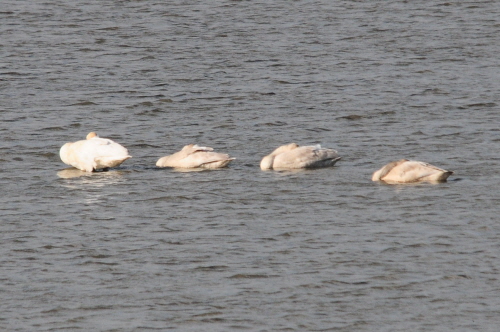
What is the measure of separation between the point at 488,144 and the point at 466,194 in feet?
9.27

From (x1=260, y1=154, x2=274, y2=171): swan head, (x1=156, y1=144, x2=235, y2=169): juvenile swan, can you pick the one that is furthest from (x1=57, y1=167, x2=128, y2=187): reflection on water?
(x1=260, y1=154, x2=274, y2=171): swan head

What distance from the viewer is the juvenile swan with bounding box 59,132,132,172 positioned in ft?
46.8

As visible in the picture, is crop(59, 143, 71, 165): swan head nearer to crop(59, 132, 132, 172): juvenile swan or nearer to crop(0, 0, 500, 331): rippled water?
crop(59, 132, 132, 172): juvenile swan

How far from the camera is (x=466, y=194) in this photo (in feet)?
41.9

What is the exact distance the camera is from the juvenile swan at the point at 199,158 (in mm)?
14305

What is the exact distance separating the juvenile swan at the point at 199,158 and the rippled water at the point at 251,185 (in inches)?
5.9

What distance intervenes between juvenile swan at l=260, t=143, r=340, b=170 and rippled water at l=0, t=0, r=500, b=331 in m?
0.17

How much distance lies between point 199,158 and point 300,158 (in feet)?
4.08

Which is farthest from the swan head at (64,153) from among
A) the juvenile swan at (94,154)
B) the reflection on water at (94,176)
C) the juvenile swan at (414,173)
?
the juvenile swan at (414,173)

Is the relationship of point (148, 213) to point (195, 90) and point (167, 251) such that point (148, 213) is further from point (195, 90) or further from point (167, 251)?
point (195, 90)

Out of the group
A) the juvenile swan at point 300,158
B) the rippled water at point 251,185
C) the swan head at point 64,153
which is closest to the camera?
the rippled water at point 251,185

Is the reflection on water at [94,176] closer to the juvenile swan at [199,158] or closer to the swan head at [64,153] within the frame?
the swan head at [64,153]

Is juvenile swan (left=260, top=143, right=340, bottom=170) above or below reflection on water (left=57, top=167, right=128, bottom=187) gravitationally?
above

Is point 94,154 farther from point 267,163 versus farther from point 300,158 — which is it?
point 300,158
